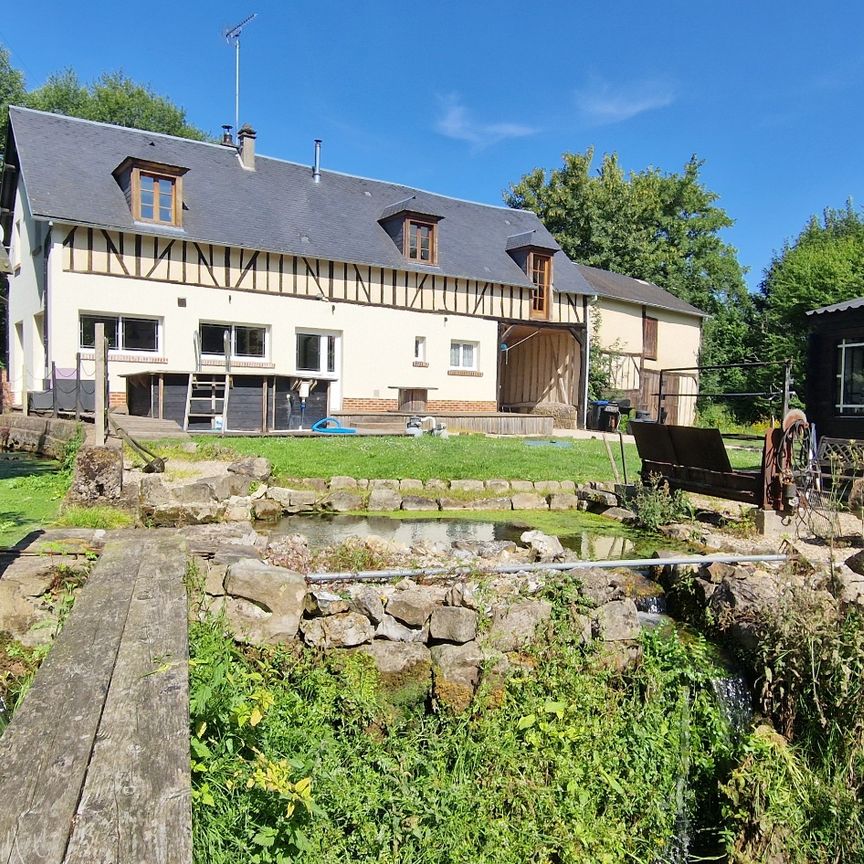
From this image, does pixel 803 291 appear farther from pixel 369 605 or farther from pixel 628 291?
pixel 369 605

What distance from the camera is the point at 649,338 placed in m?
28.0

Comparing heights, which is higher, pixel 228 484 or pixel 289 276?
pixel 289 276

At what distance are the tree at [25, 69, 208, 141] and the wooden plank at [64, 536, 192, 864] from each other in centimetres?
3523

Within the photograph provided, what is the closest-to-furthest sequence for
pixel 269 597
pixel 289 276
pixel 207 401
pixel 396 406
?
pixel 269 597 < pixel 207 401 < pixel 289 276 < pixel 396 406

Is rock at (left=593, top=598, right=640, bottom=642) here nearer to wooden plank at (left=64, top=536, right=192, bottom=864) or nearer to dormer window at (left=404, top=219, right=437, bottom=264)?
wooden plank at (left=64, top=536, right=192, bottom=864)

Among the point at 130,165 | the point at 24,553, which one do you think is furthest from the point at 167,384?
the point at 24,553

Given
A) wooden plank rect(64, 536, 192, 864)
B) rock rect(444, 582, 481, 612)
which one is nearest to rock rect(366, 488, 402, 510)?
rock rect(444, 582, 481, 612)

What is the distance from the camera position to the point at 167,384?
15.4m

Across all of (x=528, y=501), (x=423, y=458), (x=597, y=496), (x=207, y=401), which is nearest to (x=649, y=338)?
(x=207, y=401)

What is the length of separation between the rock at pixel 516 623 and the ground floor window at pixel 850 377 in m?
9.56

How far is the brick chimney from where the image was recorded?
2070cm

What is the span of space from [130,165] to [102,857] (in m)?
17.7

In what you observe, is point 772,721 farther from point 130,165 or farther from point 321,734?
point 130,165

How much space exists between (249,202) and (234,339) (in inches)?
148
